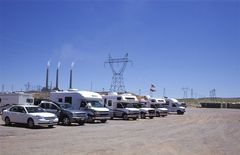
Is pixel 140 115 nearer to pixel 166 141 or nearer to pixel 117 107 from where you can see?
pixel 117 107

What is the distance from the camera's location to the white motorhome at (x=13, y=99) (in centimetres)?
4044

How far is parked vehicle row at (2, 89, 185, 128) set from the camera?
25.6 m

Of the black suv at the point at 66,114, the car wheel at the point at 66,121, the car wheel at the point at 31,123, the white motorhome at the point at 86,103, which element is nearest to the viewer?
the car wheel at the point at 31,123

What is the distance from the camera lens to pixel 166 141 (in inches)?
725

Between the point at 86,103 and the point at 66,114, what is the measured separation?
4040 millimetres

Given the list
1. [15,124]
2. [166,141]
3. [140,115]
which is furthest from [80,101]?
[166,141]

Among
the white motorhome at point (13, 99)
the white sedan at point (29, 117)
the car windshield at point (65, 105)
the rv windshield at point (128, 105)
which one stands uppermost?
the white motorhome at point (13, 99)

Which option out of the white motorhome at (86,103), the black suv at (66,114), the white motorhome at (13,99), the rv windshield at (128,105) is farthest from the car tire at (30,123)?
the white motorhome at (13,99)

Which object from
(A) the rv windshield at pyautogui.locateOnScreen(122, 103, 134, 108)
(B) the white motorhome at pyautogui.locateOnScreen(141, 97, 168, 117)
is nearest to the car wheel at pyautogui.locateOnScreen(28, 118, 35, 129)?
(A) the rv windshield at pyautogui.locateOnScreen(122, 103, 134, 108)

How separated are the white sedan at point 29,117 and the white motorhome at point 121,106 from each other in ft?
43.6

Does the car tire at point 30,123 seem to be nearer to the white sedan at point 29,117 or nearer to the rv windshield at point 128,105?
the white sedan at point 29,117

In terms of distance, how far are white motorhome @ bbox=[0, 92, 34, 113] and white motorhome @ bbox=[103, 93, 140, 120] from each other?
27.2 feet

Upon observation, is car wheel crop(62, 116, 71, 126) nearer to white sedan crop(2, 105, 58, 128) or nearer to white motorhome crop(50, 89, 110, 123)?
white sedan crop(2, 105, 58, 128)

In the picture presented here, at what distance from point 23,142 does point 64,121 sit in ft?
41.0
